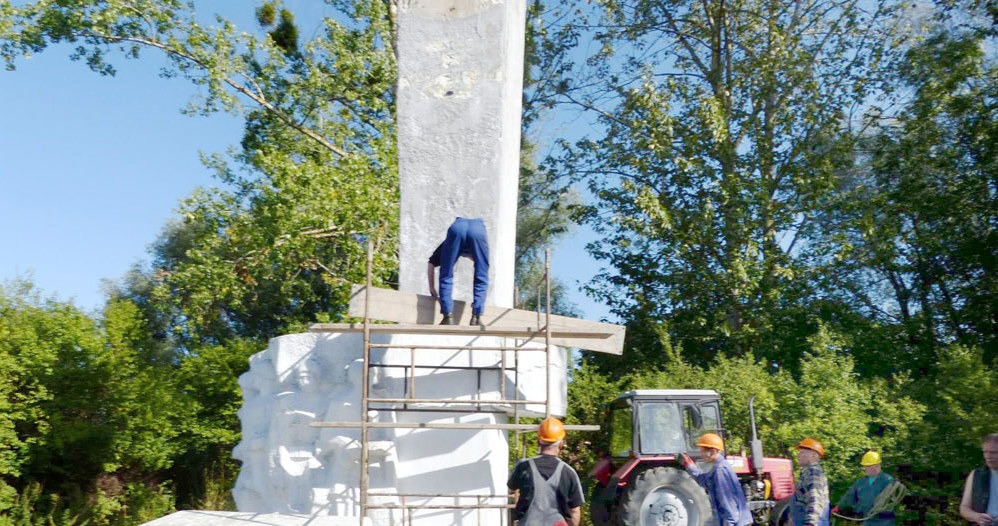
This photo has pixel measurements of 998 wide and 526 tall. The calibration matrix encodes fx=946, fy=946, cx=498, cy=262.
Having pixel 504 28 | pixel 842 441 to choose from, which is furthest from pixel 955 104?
pixel 504 28

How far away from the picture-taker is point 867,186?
2036 centimetres

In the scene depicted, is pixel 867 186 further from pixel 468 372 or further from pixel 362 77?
pixel 468 372

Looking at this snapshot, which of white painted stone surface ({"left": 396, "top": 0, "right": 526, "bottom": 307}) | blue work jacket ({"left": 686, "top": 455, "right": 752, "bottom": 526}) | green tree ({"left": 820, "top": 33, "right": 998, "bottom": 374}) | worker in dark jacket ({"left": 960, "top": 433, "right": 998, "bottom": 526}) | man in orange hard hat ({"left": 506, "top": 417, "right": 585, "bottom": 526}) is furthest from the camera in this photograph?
green tree ({"left": 820, "top": 33, "right": 998, "bottom": 374})

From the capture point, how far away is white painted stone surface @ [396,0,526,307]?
8.05 metres

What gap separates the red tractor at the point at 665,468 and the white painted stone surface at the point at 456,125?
328 cm

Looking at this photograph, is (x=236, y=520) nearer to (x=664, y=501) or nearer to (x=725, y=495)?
(x=725, y=495)

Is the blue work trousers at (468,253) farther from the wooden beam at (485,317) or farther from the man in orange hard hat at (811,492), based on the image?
the man in orange hard hat at (811,492)

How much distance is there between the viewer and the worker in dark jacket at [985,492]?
5.50 m

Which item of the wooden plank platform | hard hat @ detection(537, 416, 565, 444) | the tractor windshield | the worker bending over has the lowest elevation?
hard hat @ detection(537, 416, 565, 444)

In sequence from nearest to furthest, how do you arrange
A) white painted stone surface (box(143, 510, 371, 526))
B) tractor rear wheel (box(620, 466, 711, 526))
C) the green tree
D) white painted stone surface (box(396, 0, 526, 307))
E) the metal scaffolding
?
white painted stone surface (box(143, 510, 371, 526)) → the metal scaffolding → white painted stone surface (box(396, 0, 526, 307)) → tractor rear wheel (box(620, 466, 711, 526)) → the green tree

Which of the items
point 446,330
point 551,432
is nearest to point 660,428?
point 446,330

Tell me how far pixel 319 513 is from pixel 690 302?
12475 millimetres

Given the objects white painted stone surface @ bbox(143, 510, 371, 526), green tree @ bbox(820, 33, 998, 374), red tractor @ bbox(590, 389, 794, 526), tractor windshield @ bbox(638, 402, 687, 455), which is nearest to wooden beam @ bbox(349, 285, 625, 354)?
white painted stone surface @ bbox(143, 510, 371, 526)

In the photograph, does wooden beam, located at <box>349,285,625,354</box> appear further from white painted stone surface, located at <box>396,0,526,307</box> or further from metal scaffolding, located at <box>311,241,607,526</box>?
white painted stone surface, located at <box>396,0,526,307</box>
